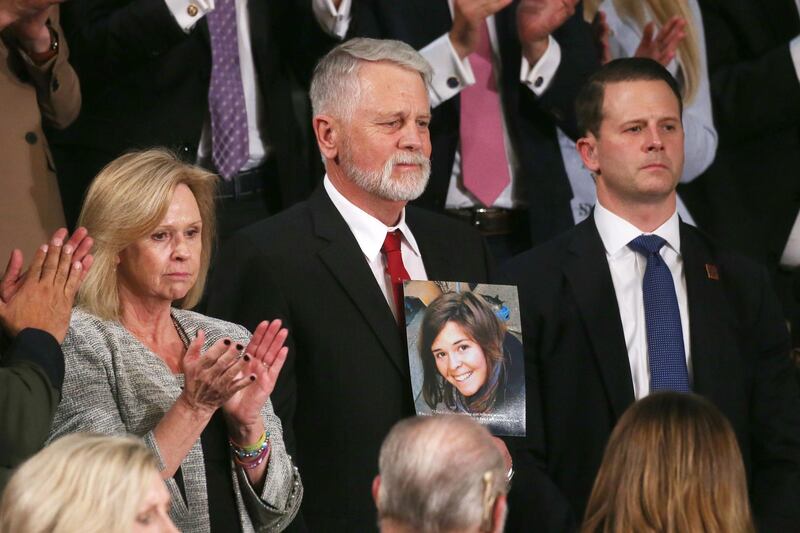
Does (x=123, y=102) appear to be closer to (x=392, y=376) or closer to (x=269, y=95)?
(x=269, y=95)

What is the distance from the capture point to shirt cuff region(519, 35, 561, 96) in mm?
5117

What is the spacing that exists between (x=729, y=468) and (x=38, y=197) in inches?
84.7

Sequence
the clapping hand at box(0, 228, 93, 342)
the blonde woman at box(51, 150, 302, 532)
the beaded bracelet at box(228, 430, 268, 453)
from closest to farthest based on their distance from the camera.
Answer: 1. the clapping hand at box(0, 228, 93, 342)
2. the blonde woman at box(51, 150, 302, 532)
3. the beaded bracelet at box(228, 430, 268, 453)

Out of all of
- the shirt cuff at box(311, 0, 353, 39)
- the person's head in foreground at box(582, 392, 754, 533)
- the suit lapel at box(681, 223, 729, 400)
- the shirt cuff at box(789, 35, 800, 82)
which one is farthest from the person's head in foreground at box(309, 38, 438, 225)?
the shirt cuff at box(789, 35, 800, 82)

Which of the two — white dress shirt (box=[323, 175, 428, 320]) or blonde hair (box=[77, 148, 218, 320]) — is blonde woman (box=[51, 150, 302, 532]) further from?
white dress shirt (box=[323, 175, 428, 320])

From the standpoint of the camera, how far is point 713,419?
11.2 ft

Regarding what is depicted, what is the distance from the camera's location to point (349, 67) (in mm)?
4156

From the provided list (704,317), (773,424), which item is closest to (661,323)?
(704,317)

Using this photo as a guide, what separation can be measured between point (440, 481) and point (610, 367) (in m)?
1.71

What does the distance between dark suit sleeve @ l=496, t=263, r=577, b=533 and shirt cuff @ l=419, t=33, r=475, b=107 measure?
0.84 m

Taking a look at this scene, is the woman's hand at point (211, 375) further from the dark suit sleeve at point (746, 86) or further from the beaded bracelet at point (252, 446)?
the dark suit sleeve at point (746, 86)

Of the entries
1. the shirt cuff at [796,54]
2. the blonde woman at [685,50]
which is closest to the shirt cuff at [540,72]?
the blonde woman at [685,50]

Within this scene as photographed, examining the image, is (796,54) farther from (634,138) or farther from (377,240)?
(377,240)

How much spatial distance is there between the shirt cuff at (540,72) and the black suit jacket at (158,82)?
67cm
